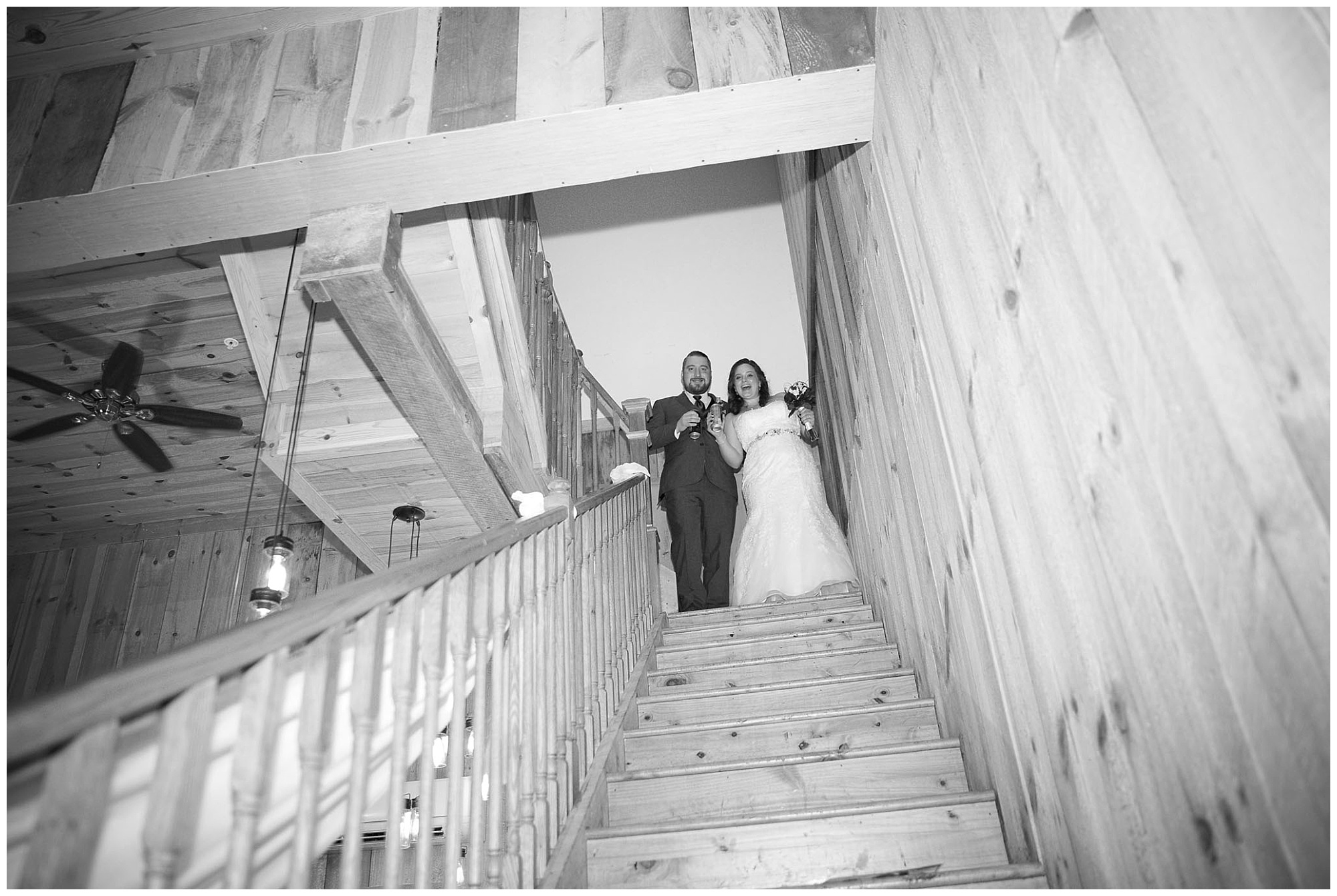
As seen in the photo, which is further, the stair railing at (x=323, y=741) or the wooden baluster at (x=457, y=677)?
the wooden baluster at (x=457, y=677)

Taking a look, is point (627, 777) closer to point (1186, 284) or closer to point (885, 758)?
point (885, 758)

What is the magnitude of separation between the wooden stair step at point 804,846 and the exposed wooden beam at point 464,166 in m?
1.70

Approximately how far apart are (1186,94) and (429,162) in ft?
5.90

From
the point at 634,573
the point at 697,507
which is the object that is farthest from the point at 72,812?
the point at 697,507

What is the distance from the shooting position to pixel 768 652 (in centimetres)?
306

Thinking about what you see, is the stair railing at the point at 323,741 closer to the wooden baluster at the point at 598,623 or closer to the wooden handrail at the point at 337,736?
the wooden handrail at the point at 337,736

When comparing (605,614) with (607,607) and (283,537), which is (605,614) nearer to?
(607,607)

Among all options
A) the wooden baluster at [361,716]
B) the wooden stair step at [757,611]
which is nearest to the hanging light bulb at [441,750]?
the wooden stair step at [757,611]

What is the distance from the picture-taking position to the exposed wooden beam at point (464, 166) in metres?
1.97

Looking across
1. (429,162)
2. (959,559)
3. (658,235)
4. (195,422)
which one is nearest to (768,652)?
(959,559)

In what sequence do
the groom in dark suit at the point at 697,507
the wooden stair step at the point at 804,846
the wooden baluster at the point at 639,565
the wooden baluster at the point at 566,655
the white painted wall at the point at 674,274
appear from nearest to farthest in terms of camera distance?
the wooden stair step at the point at 804,846
the wooden baluster at the point at 566,655
the wooden baluster at the point at 639,565
the groom in dark suit at the point at 697,507
the white painted wall at the point at 674,274

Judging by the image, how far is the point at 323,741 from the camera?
0.99 m

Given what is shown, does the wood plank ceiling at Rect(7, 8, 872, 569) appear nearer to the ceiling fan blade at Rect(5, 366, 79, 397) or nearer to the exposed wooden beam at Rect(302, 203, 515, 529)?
the exposed wooden beam at Rect(302, 203, 515, 529)

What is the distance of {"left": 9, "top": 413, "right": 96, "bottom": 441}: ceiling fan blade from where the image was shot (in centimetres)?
330
